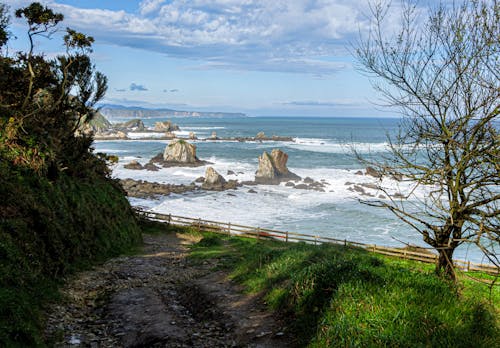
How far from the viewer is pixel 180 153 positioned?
253 ft

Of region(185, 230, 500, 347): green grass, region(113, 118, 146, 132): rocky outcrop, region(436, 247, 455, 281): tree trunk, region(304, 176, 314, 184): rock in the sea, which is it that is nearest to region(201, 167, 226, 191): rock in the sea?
region(304, 176, 314, 184): rock in the sea

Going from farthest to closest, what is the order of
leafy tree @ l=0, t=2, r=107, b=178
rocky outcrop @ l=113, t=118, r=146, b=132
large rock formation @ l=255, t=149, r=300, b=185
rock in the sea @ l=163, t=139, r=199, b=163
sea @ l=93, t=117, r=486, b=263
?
rocky outcrop @ l=113, t=118, r=146, b=132
rock in the sea @ l=163, t=139, r=199, b=163
large rock formation @ l=255, t=149, r=300, b=185
sea @ l=93, t=117, r=486, b=263
leafy tree @ l=0, t=2, r=107, b=178

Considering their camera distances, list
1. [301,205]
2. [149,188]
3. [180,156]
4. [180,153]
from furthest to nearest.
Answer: [180,153], [180,156], [149,188], [301,205]

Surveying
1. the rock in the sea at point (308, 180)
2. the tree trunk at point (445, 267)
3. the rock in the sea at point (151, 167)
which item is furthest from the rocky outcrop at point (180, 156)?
the tree trunk at point (445, 267)

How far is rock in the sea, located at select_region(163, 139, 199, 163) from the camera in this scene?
76.9 m

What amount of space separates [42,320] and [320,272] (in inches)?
238

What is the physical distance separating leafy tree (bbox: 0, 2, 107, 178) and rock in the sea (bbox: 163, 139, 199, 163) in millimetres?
53649

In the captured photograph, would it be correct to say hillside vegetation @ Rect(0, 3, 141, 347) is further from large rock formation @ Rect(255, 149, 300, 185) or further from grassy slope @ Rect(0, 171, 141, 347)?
large rock formation @ Rect(255, 149, 300, 185)

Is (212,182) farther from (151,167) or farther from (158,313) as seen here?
(158,313)

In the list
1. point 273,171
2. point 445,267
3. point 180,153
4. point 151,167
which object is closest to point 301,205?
point 273,171

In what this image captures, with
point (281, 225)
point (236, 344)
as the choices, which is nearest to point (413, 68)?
point (236, 344)

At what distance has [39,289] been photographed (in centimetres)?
954

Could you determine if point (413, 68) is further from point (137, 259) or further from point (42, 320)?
point (137, 259)

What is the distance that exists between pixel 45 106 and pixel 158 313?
13.6m
